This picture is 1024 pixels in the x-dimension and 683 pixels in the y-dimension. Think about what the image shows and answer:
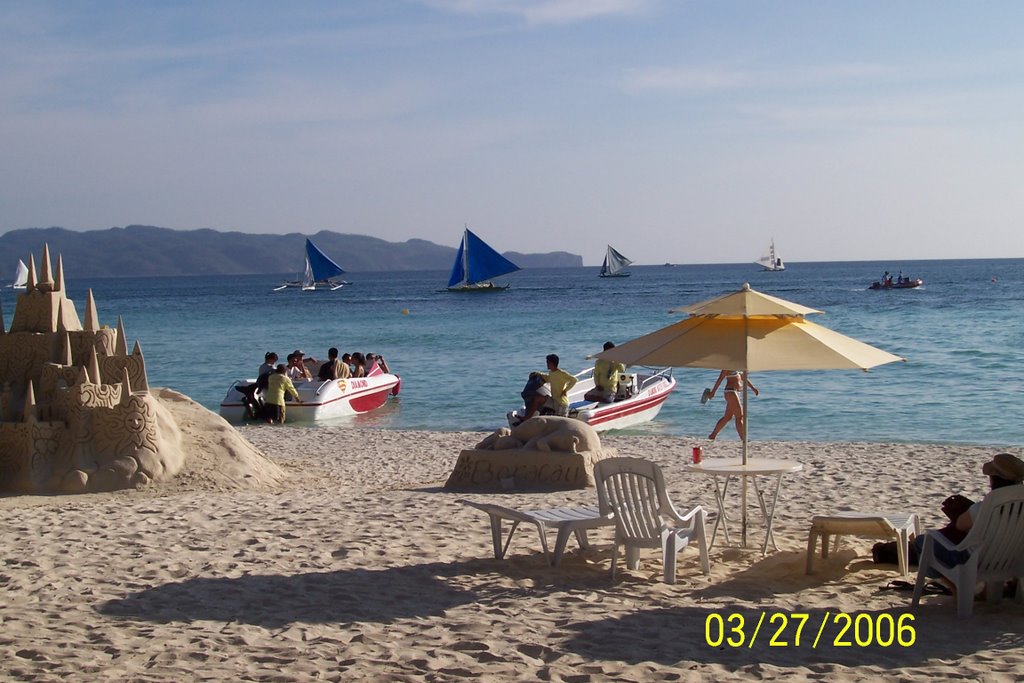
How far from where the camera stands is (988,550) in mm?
5508

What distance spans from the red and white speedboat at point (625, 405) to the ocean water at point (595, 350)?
0.43 metres

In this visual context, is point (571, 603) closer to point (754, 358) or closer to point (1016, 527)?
point (754, 358)

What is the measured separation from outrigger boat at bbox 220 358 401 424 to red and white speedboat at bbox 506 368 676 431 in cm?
422

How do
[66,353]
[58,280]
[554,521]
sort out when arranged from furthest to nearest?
[58,280]
[66,353]
[554,521]

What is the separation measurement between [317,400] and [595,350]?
17.0 m

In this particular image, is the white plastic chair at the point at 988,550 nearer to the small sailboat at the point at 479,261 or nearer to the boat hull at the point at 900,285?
the small sailboat at the point at 479,261

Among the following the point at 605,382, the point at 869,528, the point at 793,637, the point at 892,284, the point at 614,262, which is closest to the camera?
the point at 793,637

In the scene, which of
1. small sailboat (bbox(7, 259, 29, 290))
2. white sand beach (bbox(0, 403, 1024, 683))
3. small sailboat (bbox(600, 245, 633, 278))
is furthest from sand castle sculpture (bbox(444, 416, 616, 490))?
small sailboat (bbox(600, 245, 633, 278))

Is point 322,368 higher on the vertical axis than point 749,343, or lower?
lower

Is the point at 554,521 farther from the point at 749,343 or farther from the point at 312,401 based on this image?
the point at 312,401

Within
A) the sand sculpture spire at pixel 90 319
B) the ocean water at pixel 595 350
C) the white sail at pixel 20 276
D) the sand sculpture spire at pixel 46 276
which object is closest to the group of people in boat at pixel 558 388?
the ocean water at pixel 595 350

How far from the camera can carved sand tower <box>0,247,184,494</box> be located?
991cm

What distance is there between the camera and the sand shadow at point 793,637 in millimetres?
4863

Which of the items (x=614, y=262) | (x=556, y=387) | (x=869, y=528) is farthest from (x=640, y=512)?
(x=614, y=262)
